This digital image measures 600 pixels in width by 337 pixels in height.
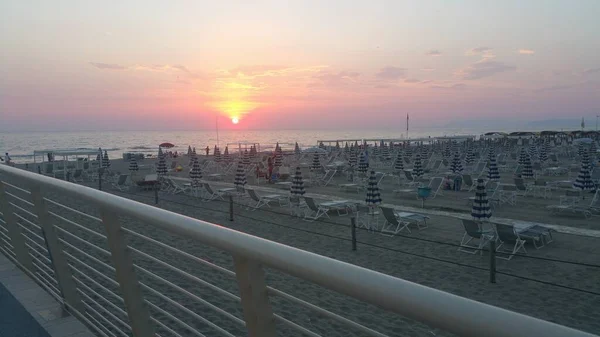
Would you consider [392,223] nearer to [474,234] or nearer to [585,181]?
[474,234]

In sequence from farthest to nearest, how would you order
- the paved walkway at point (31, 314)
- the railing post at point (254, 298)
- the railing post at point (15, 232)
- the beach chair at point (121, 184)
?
1. the beach chair at point (121, 184)
2. the railing post at point (15, 232)
3. the paved walkway at point (31, 314)
4. the railing post at point (254, 298)

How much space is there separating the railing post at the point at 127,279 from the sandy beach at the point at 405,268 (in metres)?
0.92

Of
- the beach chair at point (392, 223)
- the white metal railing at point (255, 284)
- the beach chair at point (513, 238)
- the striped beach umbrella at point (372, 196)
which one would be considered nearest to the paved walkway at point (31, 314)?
the white metal railing at point (255, 284)

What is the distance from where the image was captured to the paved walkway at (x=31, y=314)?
7.11ft

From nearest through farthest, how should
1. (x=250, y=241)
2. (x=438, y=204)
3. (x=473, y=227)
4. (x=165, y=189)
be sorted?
(x=250, y=241)
(x=473, y=227)
(x=438, y=204)
(x=165, y=189)

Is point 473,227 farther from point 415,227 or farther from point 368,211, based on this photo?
point 368,211

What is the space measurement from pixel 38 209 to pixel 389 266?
18.1 ft

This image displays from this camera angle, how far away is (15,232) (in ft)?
9.66

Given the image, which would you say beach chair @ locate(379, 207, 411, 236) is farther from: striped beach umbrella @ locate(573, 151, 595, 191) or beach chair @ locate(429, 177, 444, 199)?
striped beach umbrella @ locate(573, 151, 595, 191)

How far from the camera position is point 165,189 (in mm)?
16578

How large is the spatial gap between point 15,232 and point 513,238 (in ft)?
22.8

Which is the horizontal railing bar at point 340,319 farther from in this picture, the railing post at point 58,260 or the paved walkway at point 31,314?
the railing post at point 58,260

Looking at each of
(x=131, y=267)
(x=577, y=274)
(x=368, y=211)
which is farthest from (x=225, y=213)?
(x=131, y=267)

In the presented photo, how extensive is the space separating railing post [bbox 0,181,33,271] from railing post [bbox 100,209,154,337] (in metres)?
1.53
